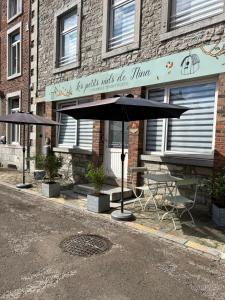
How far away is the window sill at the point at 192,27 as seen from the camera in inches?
227

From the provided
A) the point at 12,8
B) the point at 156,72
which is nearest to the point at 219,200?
the point at 156,72

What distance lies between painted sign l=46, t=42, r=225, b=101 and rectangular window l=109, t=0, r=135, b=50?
2.94ft

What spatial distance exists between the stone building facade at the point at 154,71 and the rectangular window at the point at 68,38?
0.51ft

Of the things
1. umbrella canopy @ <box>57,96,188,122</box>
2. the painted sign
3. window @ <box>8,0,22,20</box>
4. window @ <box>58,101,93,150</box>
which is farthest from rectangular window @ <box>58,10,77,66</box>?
umbrella canopy @ <box>57,96,188,122</box>

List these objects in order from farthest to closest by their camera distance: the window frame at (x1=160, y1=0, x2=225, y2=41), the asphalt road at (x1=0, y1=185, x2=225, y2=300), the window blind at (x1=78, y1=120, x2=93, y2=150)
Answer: the window blind at (x1=78, y1=120, x2=93, y2=150)
the window frame at (x1=160, y1=0, x2=225, y2=41)
the asphalt road at (x1=0, y1=185, x2=225, y2=300)

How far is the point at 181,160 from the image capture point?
649 centimetres

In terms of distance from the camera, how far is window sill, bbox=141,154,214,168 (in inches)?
239

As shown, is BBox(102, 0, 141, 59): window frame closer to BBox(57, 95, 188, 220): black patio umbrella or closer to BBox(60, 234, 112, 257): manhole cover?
BBox(57, 95, 188, 220): black patio umbrella

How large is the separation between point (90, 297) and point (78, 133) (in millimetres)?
7115

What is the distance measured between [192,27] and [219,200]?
3617 millimetres

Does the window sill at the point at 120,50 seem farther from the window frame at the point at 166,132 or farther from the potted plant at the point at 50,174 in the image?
the potted plant at the point at 50,174

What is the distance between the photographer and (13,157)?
41.7ft

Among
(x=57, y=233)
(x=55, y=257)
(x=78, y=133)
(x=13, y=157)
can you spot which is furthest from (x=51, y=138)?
(x=55, y=257)

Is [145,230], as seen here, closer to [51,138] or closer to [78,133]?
[78,133]
